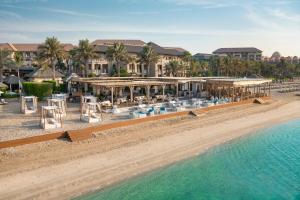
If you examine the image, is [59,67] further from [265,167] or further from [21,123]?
[265,167]

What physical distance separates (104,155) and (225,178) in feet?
25.5

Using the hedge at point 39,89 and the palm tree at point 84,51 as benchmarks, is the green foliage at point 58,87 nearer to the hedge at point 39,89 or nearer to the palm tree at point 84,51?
the hedge at point 39,89

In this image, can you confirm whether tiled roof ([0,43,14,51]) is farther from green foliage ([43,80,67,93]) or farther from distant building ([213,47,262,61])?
distant building ([213,47,262,61])

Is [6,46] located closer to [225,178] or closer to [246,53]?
[225,178]

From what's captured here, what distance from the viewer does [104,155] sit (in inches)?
830

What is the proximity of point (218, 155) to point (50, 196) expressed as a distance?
40.4 feet

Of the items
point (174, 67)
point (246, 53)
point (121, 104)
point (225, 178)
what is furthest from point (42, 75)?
point (246, 53)

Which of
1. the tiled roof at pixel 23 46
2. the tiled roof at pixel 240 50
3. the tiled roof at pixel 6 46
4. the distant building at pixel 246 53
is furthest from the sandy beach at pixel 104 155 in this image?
the tiled roof at pixel 240 50

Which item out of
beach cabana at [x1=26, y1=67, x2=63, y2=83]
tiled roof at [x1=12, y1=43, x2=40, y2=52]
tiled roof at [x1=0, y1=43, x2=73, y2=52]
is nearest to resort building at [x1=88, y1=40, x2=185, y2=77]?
beach cabana at [x1=26, y1=67, x2=63, y2=83]

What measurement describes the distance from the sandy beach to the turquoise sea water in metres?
0.96

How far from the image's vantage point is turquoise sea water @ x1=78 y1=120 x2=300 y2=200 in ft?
54.6

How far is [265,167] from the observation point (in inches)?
831

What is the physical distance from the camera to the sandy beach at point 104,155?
1652 cm

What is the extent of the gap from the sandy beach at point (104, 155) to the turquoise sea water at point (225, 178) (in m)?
0.96
